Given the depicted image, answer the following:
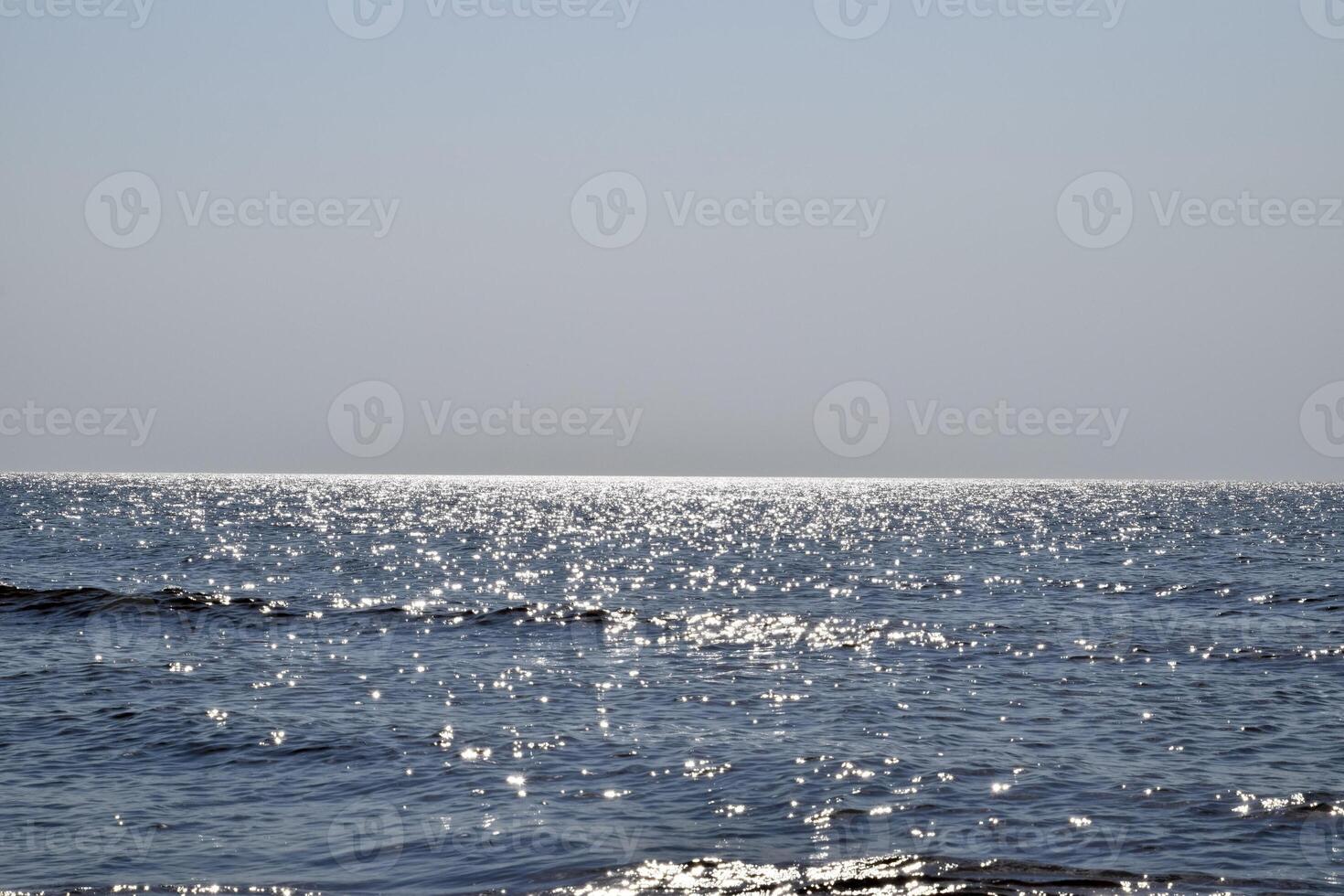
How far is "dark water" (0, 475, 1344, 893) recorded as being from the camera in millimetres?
15609

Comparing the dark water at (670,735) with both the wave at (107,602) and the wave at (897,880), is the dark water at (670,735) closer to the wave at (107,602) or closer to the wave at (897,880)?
the wave at (897,880)

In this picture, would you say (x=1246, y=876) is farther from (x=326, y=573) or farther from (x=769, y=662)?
(x=326, y=573)

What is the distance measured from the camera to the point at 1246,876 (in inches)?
588

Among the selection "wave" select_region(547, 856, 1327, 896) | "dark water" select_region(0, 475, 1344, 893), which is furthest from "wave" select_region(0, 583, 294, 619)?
"wave" select_region(547, 856, 1327, 896)

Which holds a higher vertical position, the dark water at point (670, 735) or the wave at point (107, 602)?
the wave at point (107, 602)

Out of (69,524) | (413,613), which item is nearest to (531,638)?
(413,613)

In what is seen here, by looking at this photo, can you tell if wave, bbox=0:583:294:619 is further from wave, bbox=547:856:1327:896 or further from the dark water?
wave, bbox=547:856:1327:896

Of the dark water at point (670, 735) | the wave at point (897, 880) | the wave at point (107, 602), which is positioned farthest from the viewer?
the wave at point (107, 602)

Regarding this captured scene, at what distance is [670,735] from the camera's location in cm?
2305

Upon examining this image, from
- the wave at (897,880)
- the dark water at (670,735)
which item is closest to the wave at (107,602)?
the dark water at (670,735)

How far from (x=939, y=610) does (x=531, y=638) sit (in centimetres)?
1604

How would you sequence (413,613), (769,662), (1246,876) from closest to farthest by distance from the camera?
(1246,876) < (769,662) < (413,613)

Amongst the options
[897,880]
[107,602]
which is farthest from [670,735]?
[107,602]

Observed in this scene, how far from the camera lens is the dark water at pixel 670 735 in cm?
1561
